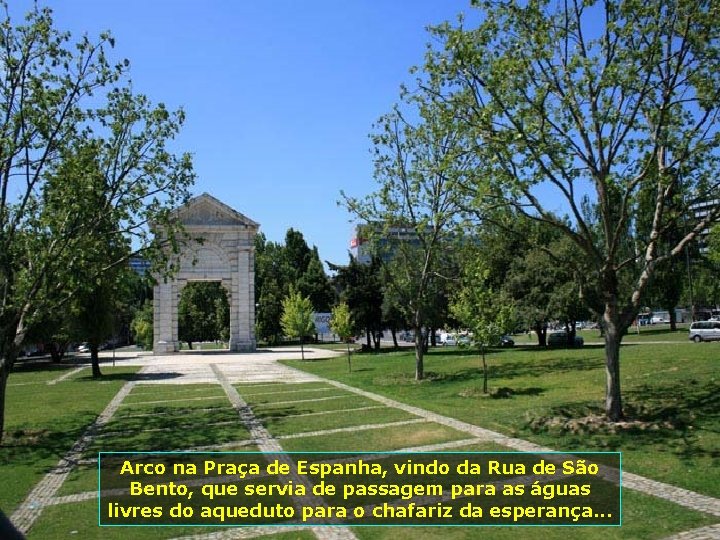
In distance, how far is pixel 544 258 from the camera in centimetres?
3878

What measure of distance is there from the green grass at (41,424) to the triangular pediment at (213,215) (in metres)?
27.8

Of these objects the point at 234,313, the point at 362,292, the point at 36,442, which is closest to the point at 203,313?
the point at 234,313

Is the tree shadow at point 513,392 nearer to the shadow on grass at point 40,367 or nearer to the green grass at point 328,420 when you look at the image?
the green grass at point 328,420

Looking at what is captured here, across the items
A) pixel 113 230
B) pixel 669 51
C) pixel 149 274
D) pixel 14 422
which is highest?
pixel 669 51

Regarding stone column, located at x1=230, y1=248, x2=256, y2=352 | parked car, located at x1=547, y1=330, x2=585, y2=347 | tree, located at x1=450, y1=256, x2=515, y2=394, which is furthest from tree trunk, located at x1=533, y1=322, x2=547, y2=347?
stone column, located at x1=230, y1=248, x2=256, y2=352

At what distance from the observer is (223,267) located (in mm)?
56656

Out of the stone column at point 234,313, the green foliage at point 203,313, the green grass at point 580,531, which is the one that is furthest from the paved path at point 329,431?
the green foliage at point 203,313

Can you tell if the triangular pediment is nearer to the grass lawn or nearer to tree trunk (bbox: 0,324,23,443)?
the grass lawn

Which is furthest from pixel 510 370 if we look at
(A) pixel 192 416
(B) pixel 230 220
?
(B) pixel 230 220

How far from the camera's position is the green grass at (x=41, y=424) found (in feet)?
34.8

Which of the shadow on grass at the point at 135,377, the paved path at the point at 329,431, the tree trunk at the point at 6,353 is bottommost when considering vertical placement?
the shadow on grass at the point at 135,377

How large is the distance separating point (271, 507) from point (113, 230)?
10.6 meters

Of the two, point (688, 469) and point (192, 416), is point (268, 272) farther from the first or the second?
point (688, 469)

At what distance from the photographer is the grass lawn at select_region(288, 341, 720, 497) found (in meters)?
10.0
